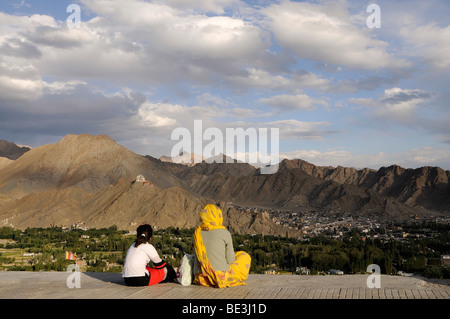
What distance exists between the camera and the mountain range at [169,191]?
46.6 m

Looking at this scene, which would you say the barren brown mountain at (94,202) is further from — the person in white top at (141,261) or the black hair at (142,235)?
the black hair at (142,235)

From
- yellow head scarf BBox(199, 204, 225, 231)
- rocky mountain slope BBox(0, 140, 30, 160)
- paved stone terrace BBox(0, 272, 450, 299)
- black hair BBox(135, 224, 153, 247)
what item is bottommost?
paved stone terrace BBox(0, 272, 450, 299)

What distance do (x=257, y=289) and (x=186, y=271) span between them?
1.14m

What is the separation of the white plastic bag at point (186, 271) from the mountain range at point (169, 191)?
36.7m

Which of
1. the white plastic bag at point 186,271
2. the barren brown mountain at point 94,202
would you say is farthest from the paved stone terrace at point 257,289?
the barren brown mountain at point 94,202

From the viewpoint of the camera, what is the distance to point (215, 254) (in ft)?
22.5

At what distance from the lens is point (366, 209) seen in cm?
7306

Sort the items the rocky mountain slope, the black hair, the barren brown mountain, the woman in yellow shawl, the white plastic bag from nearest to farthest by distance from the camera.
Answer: the woman in yellow shawl, the black hair, the white plastic bag, the barren brown mountain, the rocky mountain slope

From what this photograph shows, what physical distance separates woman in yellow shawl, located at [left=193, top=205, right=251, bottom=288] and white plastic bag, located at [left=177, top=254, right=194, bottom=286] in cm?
17

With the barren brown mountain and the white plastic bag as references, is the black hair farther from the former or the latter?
the barren brown mountain

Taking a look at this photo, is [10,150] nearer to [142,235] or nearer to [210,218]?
[142,235]

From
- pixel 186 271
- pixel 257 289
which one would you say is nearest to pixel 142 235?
pixel 186 271

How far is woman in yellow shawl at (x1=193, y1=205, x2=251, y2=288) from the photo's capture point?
685 cm

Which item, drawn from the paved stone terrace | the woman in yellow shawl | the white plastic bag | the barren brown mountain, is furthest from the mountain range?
the woman in yellow shawl
